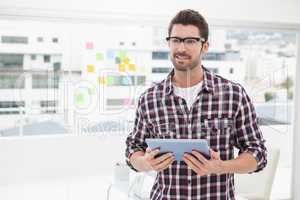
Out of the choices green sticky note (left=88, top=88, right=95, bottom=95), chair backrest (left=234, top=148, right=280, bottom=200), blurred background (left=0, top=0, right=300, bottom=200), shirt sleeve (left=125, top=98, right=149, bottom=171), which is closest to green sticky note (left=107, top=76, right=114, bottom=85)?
blurred background (left=0, top=0, right=300, bottom=200)

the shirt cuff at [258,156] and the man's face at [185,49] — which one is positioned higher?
the man's face at [185,49]

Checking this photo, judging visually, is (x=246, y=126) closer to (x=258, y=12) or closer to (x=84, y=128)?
(x=84, y=128)

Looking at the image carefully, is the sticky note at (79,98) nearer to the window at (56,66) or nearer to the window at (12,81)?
the window at (56,66)

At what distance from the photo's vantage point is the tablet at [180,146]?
54.9 inches

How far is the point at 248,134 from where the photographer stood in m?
1.60

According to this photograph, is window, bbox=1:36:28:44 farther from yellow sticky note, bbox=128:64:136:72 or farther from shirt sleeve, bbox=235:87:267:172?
shirt sleeve, bbox=235:87:267:172

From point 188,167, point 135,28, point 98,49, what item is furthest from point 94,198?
point 188,167

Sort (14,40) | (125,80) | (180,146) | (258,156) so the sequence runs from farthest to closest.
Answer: (125,80) < (14,40) < (258,156) < (180,146)

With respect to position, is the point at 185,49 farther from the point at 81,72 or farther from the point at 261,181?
the point at 261,181

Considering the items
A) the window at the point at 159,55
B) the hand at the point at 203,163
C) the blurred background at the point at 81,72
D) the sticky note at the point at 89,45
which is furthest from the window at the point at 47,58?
the hand at the point at 203,163

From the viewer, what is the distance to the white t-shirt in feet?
5.41

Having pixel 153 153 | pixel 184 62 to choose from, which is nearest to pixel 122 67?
pixel 184 62

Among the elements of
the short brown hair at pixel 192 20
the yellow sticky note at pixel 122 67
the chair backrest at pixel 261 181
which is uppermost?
the short brown hair at pixel 192 20

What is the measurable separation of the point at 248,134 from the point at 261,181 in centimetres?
154
